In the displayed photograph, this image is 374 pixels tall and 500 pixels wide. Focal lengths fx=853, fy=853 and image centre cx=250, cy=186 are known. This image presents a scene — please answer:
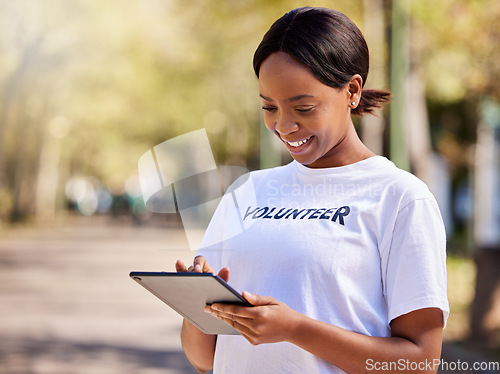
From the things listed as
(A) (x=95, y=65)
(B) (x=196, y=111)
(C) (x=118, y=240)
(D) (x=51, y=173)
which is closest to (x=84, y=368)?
(C) (x=118, y=240)

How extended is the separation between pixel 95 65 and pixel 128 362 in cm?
2388

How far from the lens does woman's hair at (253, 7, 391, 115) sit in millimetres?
2055

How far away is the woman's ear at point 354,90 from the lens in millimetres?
2170

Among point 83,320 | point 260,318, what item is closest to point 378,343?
point 260,318

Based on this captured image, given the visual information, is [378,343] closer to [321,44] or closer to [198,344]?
[198,344]

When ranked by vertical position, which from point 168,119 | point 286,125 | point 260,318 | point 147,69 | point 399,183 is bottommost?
point 260,318

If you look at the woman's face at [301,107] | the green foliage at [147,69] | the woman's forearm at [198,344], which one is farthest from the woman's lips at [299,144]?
the green foliage at [147,69]

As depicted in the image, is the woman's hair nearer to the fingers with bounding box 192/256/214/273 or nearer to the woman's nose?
the woman's nose

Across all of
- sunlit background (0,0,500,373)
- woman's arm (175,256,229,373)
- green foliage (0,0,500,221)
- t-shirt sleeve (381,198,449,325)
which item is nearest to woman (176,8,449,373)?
t-shirt sleeve (381,198,449,325)

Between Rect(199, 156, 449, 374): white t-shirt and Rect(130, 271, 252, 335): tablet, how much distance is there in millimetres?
141

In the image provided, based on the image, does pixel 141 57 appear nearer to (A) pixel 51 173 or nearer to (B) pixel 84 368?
(A) pixel 51 173

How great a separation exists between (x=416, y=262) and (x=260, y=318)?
1.37ft

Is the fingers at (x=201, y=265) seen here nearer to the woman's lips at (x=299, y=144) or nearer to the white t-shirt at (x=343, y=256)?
the white t-shirt at (x=343, y=256)

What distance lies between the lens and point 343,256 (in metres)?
2.07
